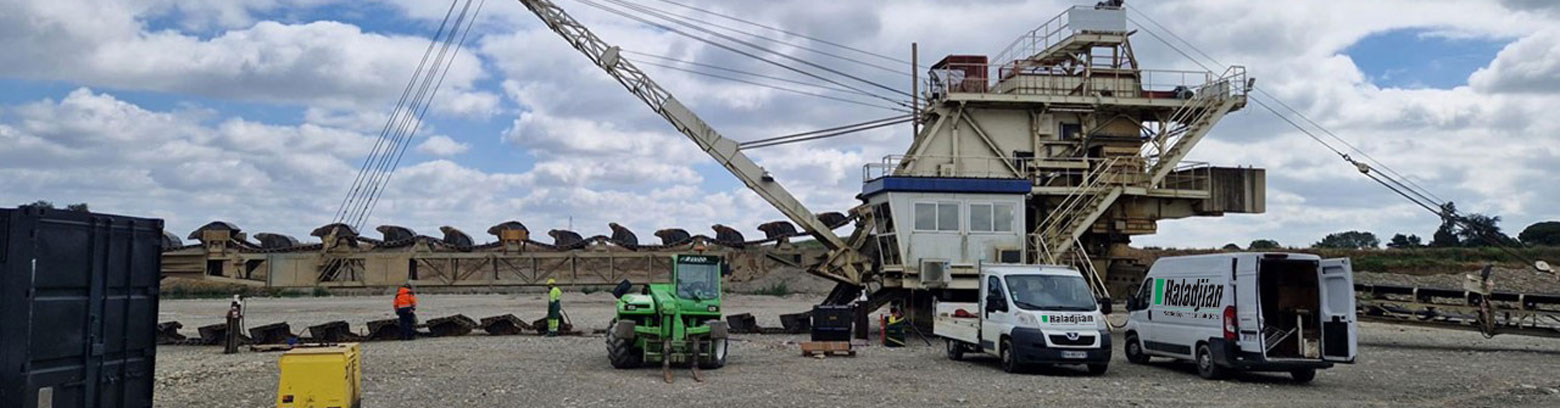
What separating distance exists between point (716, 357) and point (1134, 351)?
7.54m

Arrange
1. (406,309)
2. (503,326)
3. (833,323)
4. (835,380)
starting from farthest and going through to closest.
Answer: (503,326) < (406,309) < (833,323) < (835,380)

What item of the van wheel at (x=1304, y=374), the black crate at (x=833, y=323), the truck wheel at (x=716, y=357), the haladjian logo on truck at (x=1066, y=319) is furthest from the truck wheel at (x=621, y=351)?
the van wheel at (x=1304, y=374)

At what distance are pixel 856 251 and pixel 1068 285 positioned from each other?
36.9 ft

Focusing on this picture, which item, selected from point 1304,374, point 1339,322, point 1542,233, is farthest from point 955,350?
point 1542,233

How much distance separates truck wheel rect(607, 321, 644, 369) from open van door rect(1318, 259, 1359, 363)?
10610 mm

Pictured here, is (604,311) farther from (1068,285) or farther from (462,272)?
(1068,285)

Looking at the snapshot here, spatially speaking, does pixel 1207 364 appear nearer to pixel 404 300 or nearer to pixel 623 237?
pixel 404 300

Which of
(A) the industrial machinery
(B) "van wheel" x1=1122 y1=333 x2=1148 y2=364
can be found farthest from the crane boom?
(B) "van wheel" x1=1122 y1=333 x2=1148 y2=364

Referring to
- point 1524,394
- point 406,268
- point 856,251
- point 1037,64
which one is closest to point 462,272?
point 406,268

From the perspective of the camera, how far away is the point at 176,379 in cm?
1681

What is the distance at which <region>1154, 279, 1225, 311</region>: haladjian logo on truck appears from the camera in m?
17.9

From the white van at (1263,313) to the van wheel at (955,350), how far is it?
3971mm

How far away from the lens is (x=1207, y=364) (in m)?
18.0

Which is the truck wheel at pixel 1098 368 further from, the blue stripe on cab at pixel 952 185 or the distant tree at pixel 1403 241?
the distant tree at pixel 1403 241
